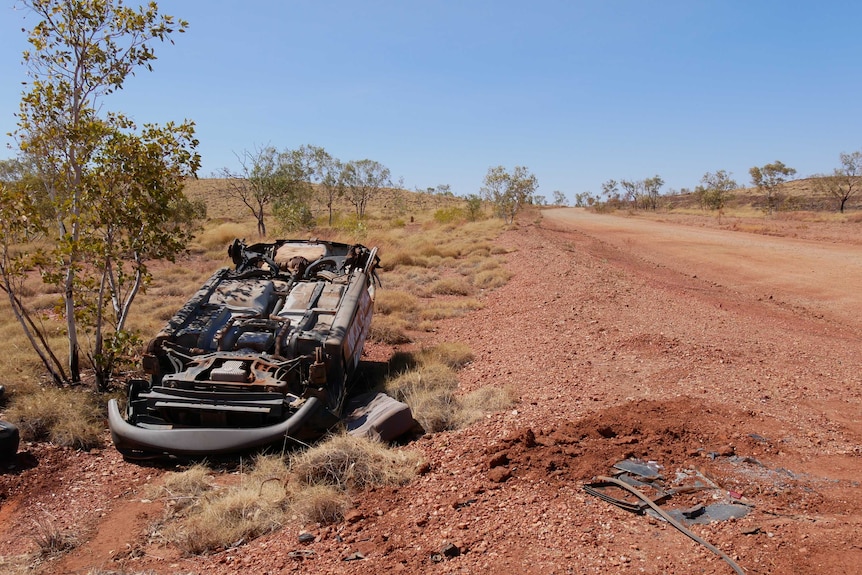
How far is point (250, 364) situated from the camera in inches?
260

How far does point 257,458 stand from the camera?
5660 millimetres

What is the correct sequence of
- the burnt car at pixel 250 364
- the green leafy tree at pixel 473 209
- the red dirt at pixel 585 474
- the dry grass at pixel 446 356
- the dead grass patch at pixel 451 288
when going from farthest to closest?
the green leafy tree at pixel 473 209, the dead grass patch at pixel 451 288, the dry grass at pixel 446 356, the burnt car at pixel 250 364, the red dirt at pixel 585 474

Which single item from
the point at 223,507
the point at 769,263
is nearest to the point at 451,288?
the point at 223,507

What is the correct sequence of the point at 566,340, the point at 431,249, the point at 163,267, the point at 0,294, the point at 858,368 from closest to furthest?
the point at 858,368, the point at 566,340, the point at 0,294, the point at 163,267, the point at 431,249

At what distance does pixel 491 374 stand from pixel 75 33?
23.4 ft

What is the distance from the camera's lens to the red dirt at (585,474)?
3688 mm

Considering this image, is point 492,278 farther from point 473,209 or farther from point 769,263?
point 473,209

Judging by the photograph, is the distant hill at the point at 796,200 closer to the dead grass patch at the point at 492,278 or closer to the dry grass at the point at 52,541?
the dead grass patch at the point at 492,278

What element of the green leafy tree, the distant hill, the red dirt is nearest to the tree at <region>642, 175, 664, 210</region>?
the distant hill

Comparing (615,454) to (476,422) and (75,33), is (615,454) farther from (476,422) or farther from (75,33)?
(75,33)

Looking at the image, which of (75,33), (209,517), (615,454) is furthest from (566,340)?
(75,33)

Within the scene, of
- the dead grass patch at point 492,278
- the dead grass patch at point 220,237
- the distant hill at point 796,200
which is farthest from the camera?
the distant hill at point 796,200

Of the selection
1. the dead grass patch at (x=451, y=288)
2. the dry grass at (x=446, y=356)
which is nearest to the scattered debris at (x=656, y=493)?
the dry grass at (x=446, y=356)

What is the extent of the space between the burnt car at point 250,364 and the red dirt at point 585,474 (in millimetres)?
659
